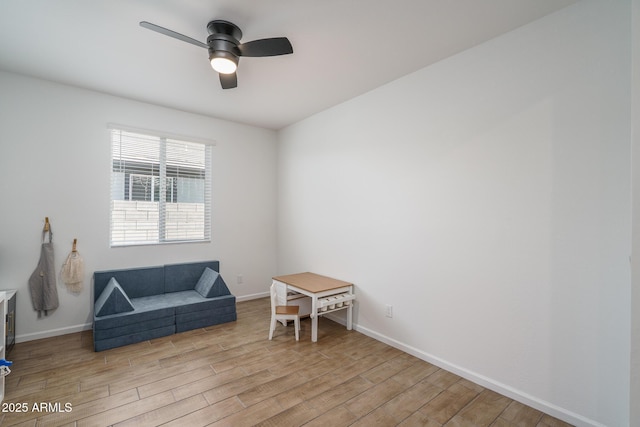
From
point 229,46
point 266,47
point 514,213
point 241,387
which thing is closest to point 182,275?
point 241,387

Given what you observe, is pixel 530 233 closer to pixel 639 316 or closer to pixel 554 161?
pixel 554 161

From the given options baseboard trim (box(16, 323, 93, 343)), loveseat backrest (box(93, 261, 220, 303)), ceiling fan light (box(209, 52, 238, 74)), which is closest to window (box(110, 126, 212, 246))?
loveseat backrest (box(93, 261, 220, 303))

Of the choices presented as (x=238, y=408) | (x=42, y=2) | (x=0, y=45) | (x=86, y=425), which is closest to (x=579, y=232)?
(x=238, y=408)

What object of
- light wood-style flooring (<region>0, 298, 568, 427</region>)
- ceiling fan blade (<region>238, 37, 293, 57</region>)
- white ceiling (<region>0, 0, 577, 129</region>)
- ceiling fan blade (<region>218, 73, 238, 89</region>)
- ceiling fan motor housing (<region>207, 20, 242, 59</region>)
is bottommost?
light wood-style flooring (<region>0, 298, 568, 427</region>)

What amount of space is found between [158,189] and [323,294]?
267 cm

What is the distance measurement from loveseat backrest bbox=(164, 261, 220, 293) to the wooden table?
49.3 inches

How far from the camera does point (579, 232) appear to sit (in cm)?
194

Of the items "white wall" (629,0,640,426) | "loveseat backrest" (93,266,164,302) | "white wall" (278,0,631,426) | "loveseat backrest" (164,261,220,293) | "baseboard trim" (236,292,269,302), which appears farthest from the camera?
"baseboard trim" (236,292,269,302)

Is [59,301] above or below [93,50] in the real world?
below

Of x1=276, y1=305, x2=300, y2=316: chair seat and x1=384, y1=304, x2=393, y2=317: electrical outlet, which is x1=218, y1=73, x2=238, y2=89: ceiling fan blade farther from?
x1=384, y1=304, x2=393, y2=317: electrical outlet

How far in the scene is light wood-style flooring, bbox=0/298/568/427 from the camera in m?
1.98

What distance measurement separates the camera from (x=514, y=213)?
2.24 metres

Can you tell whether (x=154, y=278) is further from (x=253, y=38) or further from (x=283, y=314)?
(x=253, y=38)

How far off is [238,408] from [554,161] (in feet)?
9.29
